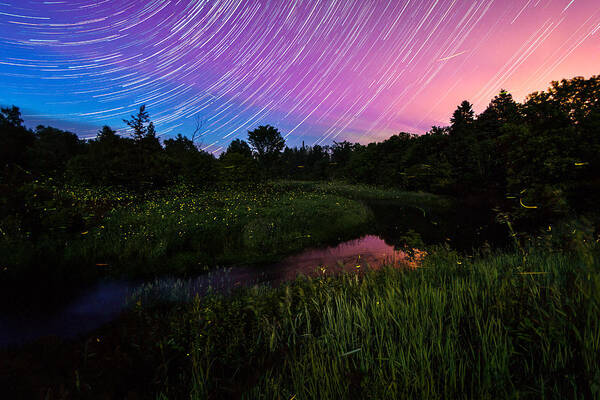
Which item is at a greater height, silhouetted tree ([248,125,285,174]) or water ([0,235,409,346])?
silhouetted tree ([248,125,285,174])

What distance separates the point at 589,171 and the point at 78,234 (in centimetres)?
3507

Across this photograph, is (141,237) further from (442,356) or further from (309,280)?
(442,356)

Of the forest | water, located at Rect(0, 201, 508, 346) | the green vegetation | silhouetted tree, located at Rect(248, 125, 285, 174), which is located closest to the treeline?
the forest

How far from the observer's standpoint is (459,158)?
42.2m

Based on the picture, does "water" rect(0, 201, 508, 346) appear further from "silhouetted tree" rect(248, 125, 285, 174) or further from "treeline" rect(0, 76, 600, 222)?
"silhouetted tree" rect(248, 125, 285, 174)

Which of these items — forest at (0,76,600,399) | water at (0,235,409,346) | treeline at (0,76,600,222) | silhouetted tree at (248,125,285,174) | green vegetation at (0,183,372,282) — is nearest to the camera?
forest at (0,76,600,399)

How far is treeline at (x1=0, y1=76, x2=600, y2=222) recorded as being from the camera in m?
17.0

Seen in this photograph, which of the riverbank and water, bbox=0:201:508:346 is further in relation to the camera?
water, bbox=0:201:508:346

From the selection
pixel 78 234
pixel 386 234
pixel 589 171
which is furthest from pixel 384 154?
pixel 78 234

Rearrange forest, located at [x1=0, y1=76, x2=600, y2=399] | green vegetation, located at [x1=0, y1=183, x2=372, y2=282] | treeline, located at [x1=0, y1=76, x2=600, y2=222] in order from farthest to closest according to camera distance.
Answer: treeline, located at [x1=0, y1=76, x2=600, y2=222]
green vegetation, located at [x1=0, y1=183, x2=372, y2=282]
forest, located at [x1=0, y1=76, x2=600, y2=399]

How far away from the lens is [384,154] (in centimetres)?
6431

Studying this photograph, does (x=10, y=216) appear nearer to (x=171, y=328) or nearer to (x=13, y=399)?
(x=171, y=328)

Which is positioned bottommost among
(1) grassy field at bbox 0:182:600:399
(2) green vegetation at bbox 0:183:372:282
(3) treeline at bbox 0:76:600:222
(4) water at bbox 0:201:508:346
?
(4) water at bbox 0:201:508:346

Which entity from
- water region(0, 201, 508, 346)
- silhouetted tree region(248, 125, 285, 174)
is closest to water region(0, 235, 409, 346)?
water region(0, 201, 508, 346)
